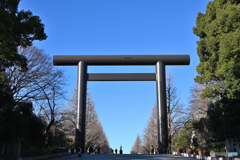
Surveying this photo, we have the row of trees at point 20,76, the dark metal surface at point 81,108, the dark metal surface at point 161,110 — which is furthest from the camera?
the dark metal surface at point 161,110

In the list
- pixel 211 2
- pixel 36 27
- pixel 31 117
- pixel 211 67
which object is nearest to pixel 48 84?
pixel 31 117

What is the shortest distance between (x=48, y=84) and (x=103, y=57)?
8.87 meters

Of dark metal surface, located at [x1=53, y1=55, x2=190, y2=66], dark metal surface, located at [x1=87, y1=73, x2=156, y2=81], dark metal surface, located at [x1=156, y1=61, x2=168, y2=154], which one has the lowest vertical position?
dark metal surface, located at [x1=156, y1=61, x2=168, y2=154]

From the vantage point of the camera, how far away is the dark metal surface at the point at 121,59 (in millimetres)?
25266

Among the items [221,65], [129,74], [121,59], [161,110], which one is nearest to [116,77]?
[129,74]

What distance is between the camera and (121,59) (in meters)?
25.2

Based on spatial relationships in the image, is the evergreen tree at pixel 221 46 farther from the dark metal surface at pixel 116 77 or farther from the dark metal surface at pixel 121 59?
the dark metal surface at pixel 116 77

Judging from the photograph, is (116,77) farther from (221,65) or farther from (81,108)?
(221,65)

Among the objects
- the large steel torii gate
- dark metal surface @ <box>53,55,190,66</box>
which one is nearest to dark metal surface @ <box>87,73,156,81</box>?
the large steel torii gate

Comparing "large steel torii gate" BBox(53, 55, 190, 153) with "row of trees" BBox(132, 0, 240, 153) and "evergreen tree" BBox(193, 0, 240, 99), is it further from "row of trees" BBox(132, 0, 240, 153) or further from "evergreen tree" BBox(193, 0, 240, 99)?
"evergreen tree" BBox(193, 0, 240, 99)

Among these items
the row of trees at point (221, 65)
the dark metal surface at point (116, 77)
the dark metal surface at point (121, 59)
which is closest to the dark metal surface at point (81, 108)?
the dark metal surface at point (121, 59)

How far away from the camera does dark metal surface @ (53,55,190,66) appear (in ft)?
82.9

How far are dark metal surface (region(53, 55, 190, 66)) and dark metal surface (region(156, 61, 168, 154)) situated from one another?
0.69 metres

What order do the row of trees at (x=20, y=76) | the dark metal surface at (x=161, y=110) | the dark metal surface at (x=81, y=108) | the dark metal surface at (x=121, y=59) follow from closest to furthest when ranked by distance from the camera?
the row of trees at (x=20, y=76)
the dark metal surface at (x=81, y=108)
the dark metal surface at (x=161, y=110)
the dark metal surface at (x=121, y=59)
